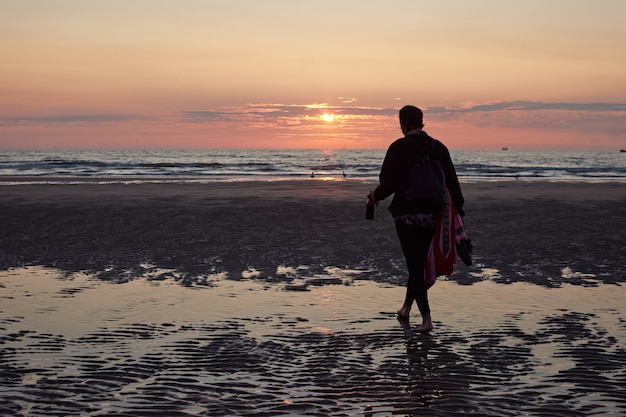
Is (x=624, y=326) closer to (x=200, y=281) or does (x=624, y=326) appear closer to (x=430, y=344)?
(x=430, y=344)

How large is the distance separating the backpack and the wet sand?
117cm

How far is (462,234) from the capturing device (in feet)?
24.2

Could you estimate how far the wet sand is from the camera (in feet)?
16.1

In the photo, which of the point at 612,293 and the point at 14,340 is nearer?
the point at 14,340

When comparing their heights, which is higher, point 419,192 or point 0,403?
point 419,192

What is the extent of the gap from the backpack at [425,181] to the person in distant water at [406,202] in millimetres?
48

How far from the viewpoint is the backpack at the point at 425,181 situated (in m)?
7.09

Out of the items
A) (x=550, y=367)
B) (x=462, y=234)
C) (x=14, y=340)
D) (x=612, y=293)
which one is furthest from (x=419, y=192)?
(x=14, y=340)

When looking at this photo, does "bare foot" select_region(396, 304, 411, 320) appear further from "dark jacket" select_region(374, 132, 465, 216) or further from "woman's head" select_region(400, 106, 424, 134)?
"woman's head" select_region(400, 106, 424, 134)

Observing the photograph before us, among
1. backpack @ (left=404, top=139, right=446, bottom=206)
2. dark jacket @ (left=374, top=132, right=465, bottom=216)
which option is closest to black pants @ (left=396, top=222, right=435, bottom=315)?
dark jacket @ (left=374, top=132, right=465, bottom=216)

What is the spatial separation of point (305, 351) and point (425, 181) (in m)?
2.00

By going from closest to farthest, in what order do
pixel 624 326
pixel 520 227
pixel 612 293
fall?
pixel 624 326, pixel 612 293, pixel 520 227

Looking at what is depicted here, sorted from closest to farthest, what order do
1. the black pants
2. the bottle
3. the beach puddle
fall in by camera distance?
the beach puddle < the black pants < the bottle

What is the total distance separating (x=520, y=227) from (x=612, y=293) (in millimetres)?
6594
